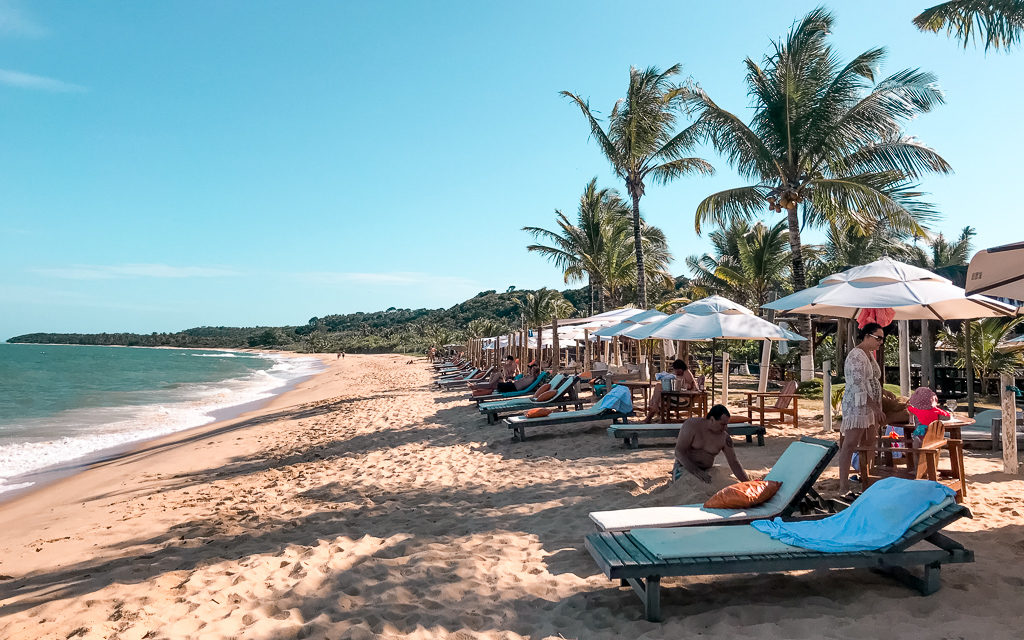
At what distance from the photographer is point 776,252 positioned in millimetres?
22203

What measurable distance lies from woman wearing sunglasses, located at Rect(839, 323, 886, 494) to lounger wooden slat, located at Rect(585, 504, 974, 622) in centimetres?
→ 172

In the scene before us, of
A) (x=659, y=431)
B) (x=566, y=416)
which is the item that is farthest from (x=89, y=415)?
(x=659, y=431)

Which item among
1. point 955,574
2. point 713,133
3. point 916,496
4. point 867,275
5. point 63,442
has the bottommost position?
point 63,442

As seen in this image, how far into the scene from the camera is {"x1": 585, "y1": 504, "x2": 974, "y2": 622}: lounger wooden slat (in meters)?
3.03

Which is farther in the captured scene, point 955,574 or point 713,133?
point 713,133

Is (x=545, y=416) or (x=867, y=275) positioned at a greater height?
(x=867, y=275)

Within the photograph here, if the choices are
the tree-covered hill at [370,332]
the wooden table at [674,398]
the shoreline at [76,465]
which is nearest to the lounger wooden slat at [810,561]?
the wooden table at [674,398]

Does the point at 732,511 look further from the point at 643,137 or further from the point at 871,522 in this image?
the point at 643,137

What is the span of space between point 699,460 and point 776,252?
1893 centimetres

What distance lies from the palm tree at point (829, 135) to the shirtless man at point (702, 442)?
361 inches

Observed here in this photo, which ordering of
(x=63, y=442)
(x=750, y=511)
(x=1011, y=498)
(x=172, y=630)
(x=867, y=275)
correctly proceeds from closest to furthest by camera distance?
(x=172, y=630) → (x=750, y=511) → (x=1011, y=498) → (x=867, y=275) → (x=63, y=442)

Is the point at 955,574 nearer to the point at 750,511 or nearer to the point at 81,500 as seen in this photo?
the point at 750,511

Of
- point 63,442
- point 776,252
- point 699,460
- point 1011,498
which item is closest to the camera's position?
point 1011,498

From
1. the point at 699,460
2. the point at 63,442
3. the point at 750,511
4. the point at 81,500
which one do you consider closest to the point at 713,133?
the point at 699,460
